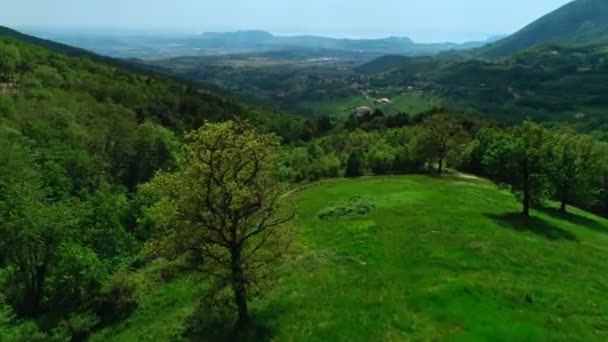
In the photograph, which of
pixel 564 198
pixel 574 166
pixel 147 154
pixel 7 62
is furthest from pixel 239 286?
pixel 7 62

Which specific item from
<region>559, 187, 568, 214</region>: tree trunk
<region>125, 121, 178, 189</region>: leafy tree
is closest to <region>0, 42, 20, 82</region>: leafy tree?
<region>125, 121, 178, 189</region>: leafy tree

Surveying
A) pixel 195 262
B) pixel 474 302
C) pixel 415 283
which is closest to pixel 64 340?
pixel 195 262

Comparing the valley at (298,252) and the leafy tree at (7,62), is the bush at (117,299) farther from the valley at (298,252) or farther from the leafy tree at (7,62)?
the leafy tree at (7,62)

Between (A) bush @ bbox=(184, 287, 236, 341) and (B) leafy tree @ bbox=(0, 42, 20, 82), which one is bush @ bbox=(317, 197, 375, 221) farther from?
(B) leafy tree @ bbox=(0, 42, 20, 82)

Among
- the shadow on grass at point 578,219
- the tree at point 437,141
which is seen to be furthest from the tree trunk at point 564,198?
the tree at point 437,141

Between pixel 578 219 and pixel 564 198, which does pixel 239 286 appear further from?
pixel 564 198

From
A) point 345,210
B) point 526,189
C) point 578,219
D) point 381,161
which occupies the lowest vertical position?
point 381,161
